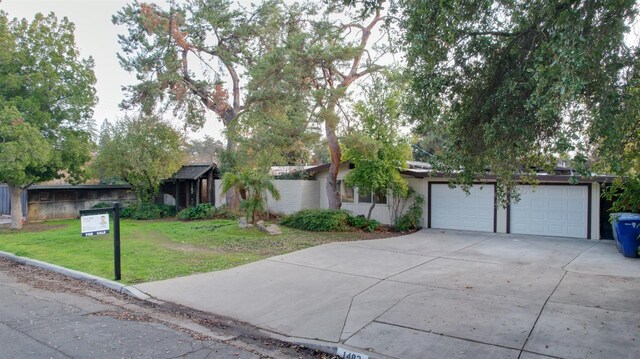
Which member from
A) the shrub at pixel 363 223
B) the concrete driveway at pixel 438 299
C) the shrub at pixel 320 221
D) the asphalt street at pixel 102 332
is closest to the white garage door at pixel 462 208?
the shrub at pixel 363 223

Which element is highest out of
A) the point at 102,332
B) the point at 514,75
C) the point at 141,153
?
the point at 514,75

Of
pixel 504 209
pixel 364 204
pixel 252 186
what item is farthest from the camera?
pixel 364 204

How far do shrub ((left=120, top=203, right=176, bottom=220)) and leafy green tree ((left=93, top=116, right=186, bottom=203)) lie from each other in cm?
88

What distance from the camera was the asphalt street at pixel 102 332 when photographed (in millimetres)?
5074

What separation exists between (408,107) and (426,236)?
8.95 metres

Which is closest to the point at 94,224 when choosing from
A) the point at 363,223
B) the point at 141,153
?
the point at 363,223

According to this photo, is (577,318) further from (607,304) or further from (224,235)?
(224,235)

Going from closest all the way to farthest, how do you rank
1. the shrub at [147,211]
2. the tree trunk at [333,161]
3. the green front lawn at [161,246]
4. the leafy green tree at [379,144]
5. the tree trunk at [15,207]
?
the green front lawn at [161,246] < the leafy green tree at [379,144] < the tree trunk at [333,161] < the tree trunk at [15,207] < the shrub at [147,211]

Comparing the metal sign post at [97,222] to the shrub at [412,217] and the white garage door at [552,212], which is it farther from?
the white garage door at [552,212]

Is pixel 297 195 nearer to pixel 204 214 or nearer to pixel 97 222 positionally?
pixel 204 214

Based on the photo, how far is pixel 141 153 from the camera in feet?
67.1

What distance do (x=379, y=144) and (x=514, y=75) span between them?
30.7ft

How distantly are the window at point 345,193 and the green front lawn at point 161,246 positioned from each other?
13.2ft

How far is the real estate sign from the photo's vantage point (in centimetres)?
901
